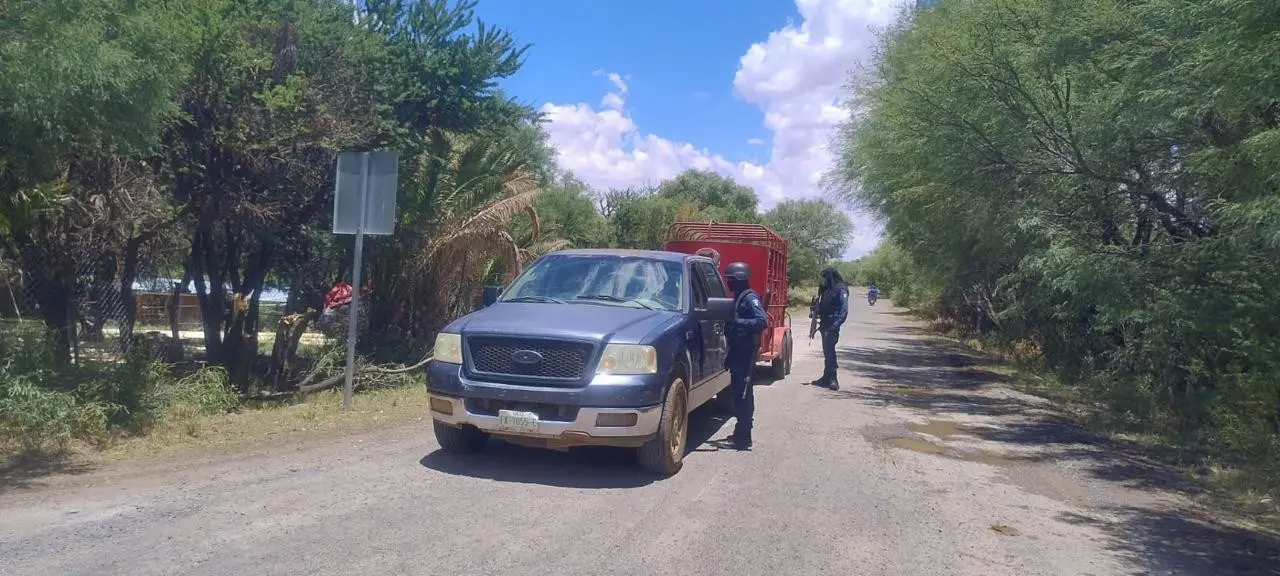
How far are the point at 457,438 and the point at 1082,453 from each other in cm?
665

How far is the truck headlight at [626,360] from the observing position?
6934mm

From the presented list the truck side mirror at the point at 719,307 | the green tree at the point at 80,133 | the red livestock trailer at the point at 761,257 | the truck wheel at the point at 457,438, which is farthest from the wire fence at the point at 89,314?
the red livestock trailer at the point at 761,257

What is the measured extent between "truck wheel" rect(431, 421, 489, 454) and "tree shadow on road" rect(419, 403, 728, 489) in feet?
0.24

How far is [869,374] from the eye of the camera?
Result: 1723 cm

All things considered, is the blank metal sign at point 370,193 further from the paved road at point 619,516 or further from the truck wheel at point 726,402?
the truck wheel at point 726,402

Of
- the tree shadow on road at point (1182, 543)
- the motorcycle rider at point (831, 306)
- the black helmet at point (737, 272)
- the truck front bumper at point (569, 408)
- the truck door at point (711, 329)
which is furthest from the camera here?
the motorcycle rider at point (831, 306)

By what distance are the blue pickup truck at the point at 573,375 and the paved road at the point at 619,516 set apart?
0.40 metres

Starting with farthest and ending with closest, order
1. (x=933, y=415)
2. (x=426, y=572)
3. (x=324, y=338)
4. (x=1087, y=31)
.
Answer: (x=324, y=338)
(x=933, y=415)
(x=1087, y=31)
(x=426, y=572)

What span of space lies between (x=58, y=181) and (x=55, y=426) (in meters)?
3.06

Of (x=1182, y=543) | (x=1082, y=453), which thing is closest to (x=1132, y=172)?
(x=1082, y=453)

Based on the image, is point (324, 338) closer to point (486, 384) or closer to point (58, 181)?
point (58, 181)

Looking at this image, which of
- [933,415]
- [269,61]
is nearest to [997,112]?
[933,415]

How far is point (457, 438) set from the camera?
7.82 metres

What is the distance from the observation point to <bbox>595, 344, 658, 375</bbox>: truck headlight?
6934mm
